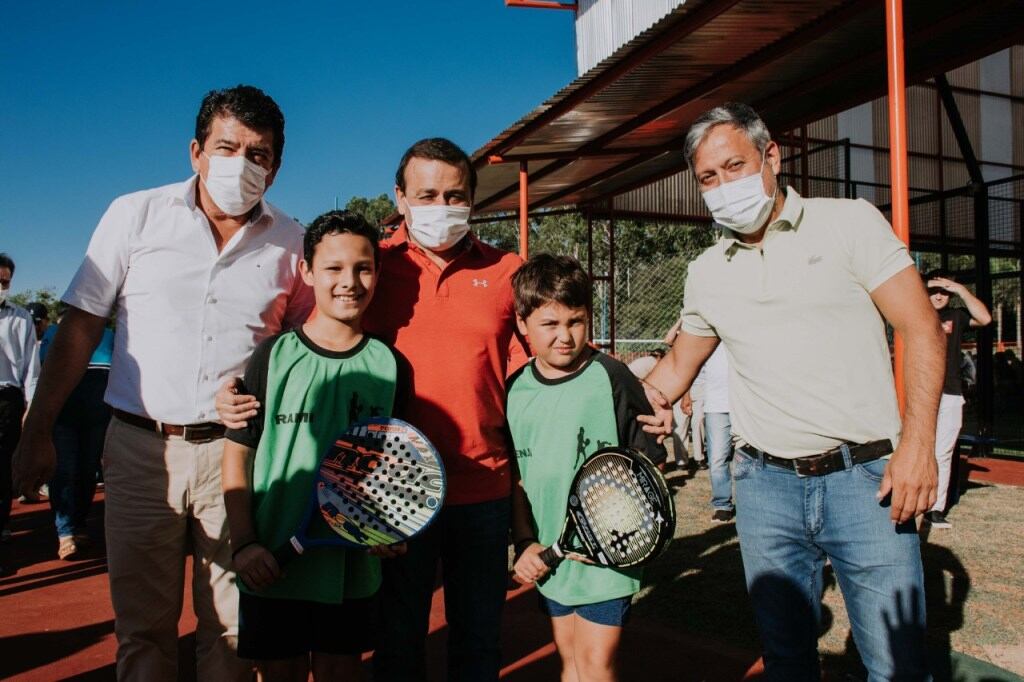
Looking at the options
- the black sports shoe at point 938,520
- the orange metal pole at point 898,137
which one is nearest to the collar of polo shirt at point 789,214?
the orange metal pole at point 898,137

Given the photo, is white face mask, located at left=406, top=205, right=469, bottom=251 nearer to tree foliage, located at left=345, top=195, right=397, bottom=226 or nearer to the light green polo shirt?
the light green polo shirt

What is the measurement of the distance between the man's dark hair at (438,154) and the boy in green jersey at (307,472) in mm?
442

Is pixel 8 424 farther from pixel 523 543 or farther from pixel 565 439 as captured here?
pixel 565 439

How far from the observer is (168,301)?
9.18 feet

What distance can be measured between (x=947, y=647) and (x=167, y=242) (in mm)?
4709

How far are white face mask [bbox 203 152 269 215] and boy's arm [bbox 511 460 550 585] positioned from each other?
1.50m

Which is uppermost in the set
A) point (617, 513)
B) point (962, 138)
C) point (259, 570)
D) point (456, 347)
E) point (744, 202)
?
point (962, 138)

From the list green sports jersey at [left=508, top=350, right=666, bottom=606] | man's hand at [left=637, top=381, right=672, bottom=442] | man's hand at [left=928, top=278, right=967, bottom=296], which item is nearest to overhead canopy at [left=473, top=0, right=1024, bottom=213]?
man's hand at [left=928, top=278, right=967, bottom=296]

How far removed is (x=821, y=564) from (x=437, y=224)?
1901mm

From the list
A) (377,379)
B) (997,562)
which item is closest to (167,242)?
(377,379)

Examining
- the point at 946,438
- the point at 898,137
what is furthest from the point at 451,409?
the point at 946,438

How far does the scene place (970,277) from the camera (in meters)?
13.9

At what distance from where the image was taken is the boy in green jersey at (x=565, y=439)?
8.50 feet

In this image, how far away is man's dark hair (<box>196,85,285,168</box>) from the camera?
2816mm
